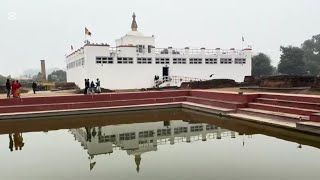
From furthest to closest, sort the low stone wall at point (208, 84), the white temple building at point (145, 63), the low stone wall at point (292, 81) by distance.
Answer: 1. the white temple building at point (145, 63)
2. the low stone wall at point (208, 84)
3. the low stone wall at point (292, 81)

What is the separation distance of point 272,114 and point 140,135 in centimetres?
548

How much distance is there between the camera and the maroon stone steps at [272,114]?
36.7ft

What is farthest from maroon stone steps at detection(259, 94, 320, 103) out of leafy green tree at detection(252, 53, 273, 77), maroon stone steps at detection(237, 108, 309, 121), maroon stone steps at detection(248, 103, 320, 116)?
leafy green tree at detection(252, 53, 273, 77)

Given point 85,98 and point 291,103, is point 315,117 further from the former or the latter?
point 85,98

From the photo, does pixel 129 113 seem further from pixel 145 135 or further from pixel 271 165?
pixel 271 165

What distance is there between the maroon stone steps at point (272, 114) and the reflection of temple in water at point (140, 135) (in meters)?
2.34

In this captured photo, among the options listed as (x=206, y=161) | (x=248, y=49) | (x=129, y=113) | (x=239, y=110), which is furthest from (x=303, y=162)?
(x=248, y=49)

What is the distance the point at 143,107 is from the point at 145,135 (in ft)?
21.3

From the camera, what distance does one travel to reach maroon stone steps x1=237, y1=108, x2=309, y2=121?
36.7 feet

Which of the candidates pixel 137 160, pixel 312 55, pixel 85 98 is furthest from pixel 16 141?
pixel 312 55

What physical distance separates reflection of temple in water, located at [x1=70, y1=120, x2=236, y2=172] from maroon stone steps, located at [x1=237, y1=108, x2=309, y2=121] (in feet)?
7.67

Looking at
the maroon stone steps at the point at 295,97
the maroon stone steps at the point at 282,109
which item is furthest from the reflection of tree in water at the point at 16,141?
the maroon stone steps at the point at 295,97

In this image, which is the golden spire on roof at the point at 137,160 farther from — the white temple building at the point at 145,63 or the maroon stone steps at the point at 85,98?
the white temple building at the point at 145,63

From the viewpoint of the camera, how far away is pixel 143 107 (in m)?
17.6
